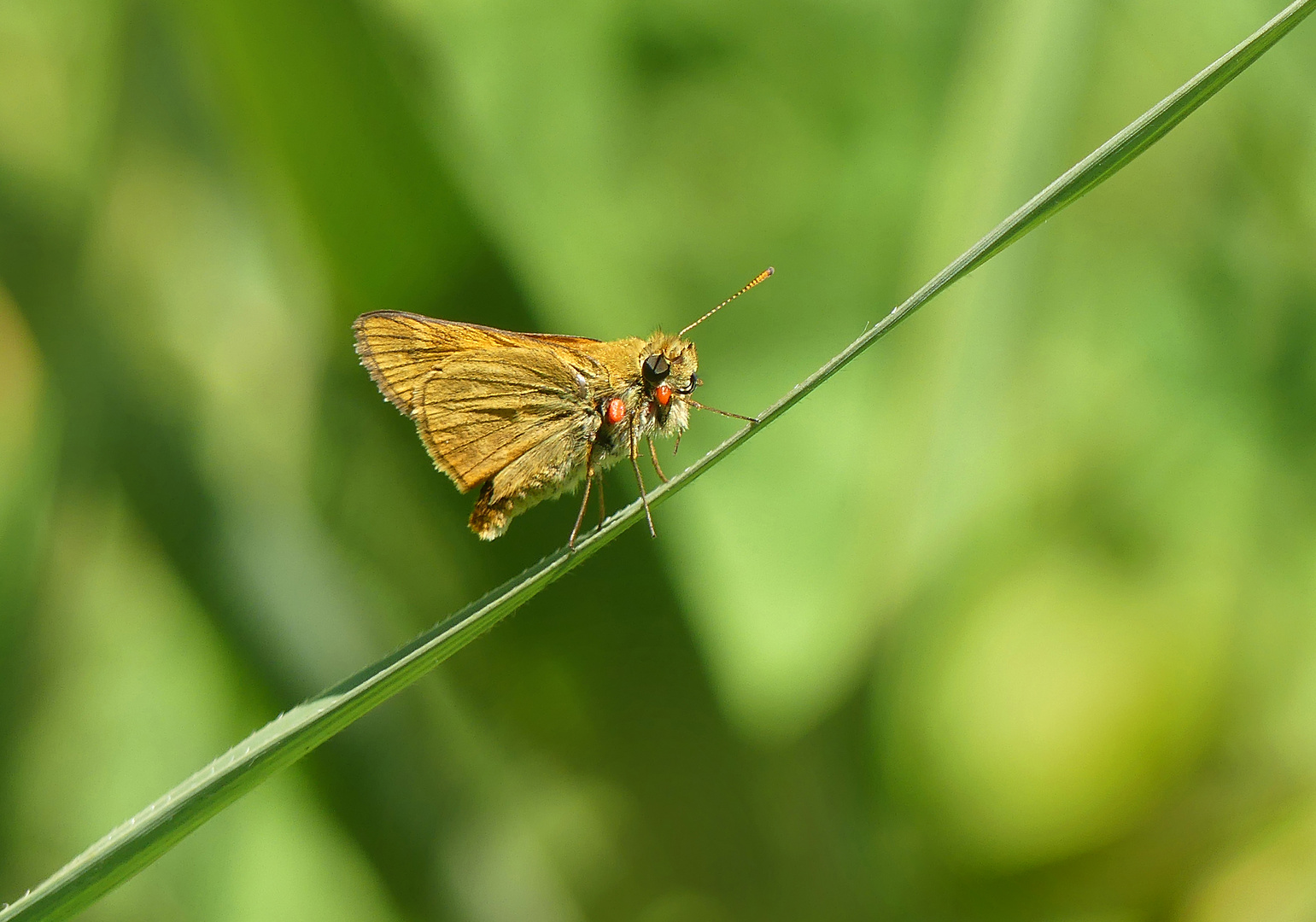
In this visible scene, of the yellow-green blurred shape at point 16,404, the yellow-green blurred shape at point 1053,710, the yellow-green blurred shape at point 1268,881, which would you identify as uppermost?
the yellow-green blurred shape at point 16,404

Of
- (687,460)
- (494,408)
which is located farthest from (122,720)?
(687,460)

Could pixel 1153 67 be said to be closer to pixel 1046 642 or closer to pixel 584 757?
pixel 1046 642

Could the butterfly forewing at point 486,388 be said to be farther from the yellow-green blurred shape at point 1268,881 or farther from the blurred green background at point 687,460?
the yellow-green blurred shape at point 1268,881

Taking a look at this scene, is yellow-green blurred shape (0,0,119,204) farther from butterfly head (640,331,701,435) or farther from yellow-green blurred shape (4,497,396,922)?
butterfly head (640,331,701,435)

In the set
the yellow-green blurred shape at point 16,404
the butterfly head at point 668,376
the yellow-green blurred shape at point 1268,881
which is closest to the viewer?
the yellow-green blurred shape at point 1268,881

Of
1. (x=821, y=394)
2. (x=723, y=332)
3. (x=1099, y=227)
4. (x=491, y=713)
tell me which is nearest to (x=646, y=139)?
(x=723, y=332)

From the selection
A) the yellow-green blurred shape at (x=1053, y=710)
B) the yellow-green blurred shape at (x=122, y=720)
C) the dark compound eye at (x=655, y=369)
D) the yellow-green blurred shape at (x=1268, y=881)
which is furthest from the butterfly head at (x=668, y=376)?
the yellow-green blurred shape at (x=1268, y=881)

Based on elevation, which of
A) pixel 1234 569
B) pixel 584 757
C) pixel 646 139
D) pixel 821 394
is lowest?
pixel 1234 569

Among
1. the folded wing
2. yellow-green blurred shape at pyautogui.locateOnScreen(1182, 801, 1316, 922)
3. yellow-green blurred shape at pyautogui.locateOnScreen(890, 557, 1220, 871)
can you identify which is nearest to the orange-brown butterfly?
the folded wing
